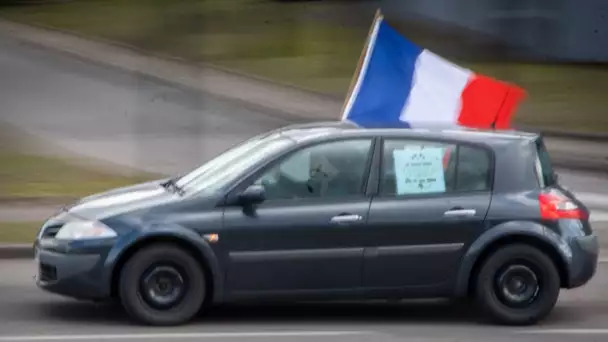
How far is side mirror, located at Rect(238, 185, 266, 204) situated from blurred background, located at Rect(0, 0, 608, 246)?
327 inches

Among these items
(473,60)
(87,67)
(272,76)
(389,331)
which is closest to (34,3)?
(87,67)

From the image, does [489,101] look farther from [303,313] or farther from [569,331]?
[303,313]

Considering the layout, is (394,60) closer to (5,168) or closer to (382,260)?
(382,260)

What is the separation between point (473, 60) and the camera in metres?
24.2

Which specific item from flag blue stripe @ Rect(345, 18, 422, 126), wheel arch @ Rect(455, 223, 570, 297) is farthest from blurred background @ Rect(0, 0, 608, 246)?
wheel arch @ Rect(455, 223, 570, 297)

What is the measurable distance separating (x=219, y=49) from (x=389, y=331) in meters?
17.1

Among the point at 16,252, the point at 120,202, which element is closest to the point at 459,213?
the point at 120,202

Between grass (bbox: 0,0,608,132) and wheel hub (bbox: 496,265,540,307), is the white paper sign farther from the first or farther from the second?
grass (bbox: 0,0,608,132)

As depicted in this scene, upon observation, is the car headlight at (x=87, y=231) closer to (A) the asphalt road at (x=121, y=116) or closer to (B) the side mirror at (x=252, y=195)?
(B) the side mirror at (x=252, y=195)

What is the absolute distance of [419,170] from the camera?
8.68 meters

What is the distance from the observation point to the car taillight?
8641 millimetres

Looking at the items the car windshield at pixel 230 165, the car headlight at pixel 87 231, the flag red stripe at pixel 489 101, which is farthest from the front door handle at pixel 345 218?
→ the flag red stripe at pixel 489 101

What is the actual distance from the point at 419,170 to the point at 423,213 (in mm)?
322

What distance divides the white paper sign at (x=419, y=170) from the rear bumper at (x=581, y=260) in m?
1.00
